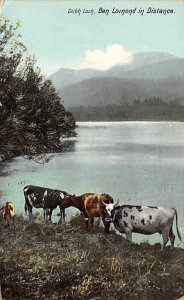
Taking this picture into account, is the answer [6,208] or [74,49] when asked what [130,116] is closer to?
[74,49]

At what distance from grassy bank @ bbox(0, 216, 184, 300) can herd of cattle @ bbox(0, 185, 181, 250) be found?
0.04m

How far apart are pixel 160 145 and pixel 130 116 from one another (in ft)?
0.48

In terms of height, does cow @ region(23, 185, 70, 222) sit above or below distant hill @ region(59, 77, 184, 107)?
below

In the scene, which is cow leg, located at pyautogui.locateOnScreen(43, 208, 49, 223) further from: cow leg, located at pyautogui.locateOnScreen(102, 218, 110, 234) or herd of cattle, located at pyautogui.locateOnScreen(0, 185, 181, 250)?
cow leg, located at pyautogui.locateOnScreen(102, 218, 110, 234)

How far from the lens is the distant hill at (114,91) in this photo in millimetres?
1984

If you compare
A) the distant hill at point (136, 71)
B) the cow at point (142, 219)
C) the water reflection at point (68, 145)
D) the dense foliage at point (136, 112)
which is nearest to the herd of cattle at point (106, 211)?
the cow at point (142, 219)

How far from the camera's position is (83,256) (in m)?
2.11

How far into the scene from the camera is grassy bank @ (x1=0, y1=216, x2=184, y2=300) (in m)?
2.05

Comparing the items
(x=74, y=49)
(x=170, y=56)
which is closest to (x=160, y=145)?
(x=170, y=56)

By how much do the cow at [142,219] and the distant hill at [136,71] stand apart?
0.46m

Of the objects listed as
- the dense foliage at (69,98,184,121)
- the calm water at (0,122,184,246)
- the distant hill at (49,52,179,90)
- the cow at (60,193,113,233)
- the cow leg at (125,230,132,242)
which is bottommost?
the cow leg at (125,230,132,242)

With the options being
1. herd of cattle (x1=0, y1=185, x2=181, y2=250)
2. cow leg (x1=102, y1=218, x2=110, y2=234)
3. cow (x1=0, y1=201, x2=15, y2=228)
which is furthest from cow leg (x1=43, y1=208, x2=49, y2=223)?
cow leg (x1=102, y1=218, x2=110, y2=234)

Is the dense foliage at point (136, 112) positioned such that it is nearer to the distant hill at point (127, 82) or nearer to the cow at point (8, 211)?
the distant hill at point (127, 82)

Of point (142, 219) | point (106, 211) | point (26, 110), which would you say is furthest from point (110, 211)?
point (26, 110)
